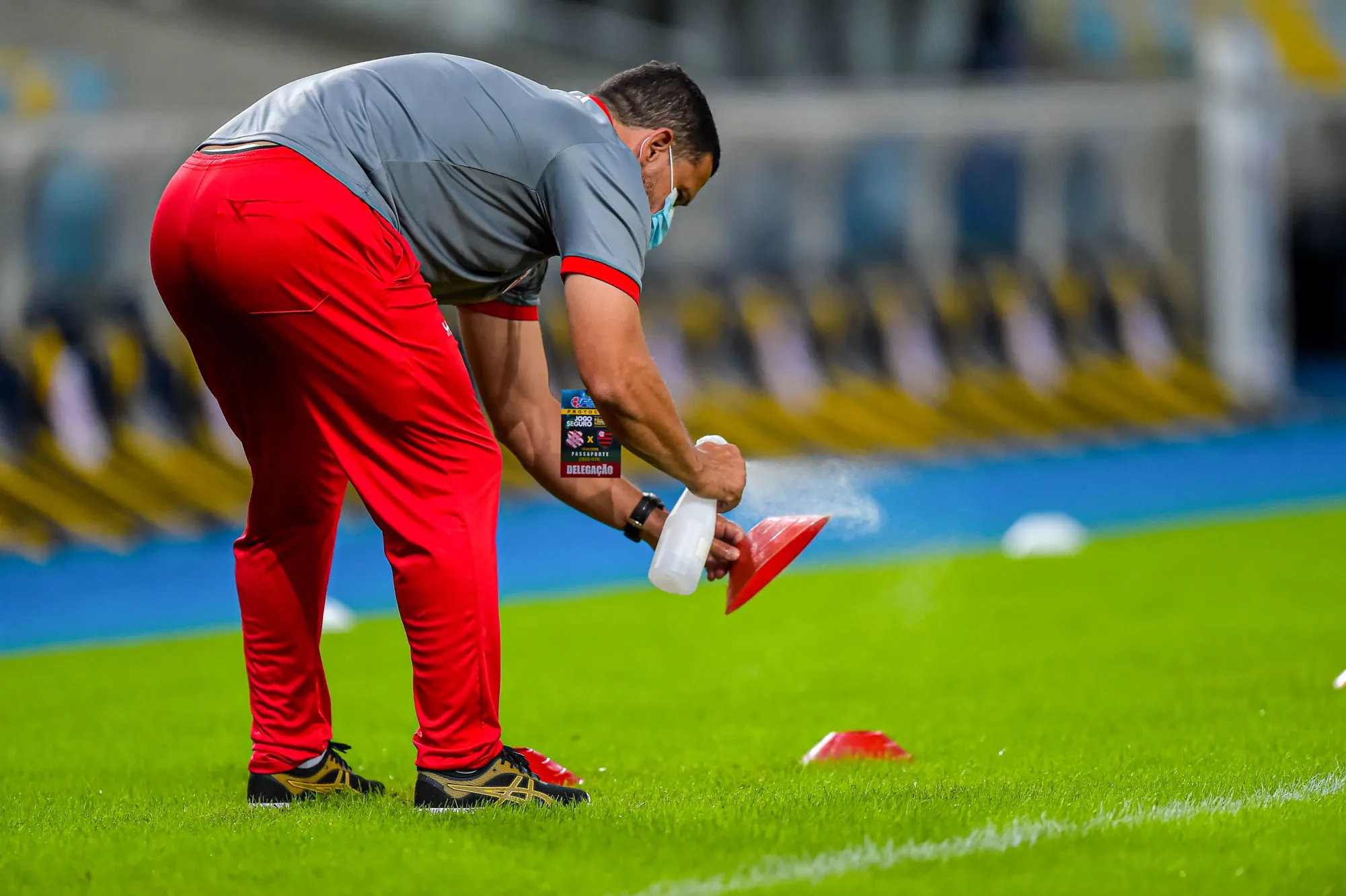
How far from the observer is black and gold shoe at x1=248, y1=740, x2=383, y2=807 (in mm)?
3670

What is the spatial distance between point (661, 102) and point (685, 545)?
963 mm

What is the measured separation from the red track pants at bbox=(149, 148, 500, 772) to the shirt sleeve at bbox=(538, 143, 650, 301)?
355 mm

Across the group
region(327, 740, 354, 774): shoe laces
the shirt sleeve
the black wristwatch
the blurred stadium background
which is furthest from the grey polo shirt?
the blurred stadium background

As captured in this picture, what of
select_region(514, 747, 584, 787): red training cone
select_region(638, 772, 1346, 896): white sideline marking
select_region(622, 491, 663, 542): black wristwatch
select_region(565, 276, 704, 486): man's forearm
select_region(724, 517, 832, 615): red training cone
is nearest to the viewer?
select_region(638, 772, 1346, 896): white sideline marking

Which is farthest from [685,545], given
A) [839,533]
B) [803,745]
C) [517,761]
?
[839,533]

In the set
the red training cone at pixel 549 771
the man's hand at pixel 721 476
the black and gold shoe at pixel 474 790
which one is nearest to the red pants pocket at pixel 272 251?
the man's hand at pixel 721 476

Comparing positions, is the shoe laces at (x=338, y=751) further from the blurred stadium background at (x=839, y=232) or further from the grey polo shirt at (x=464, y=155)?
the blurred stadium background at (x=839, y=232)

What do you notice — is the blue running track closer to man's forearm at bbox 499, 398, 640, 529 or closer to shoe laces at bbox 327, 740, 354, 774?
man's forearm at bbox 499, 398, 640, 529

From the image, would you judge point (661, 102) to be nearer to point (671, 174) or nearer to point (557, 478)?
point (671, 174)

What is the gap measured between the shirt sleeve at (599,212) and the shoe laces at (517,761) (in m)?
1.06

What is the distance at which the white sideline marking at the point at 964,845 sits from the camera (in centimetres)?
284

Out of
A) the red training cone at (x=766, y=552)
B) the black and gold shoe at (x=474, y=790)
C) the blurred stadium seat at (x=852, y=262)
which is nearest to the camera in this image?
the black and gold shoe at (x=474, y=790)

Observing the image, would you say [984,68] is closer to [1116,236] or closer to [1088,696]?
[1116,236]

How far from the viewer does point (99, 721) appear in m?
5.38
